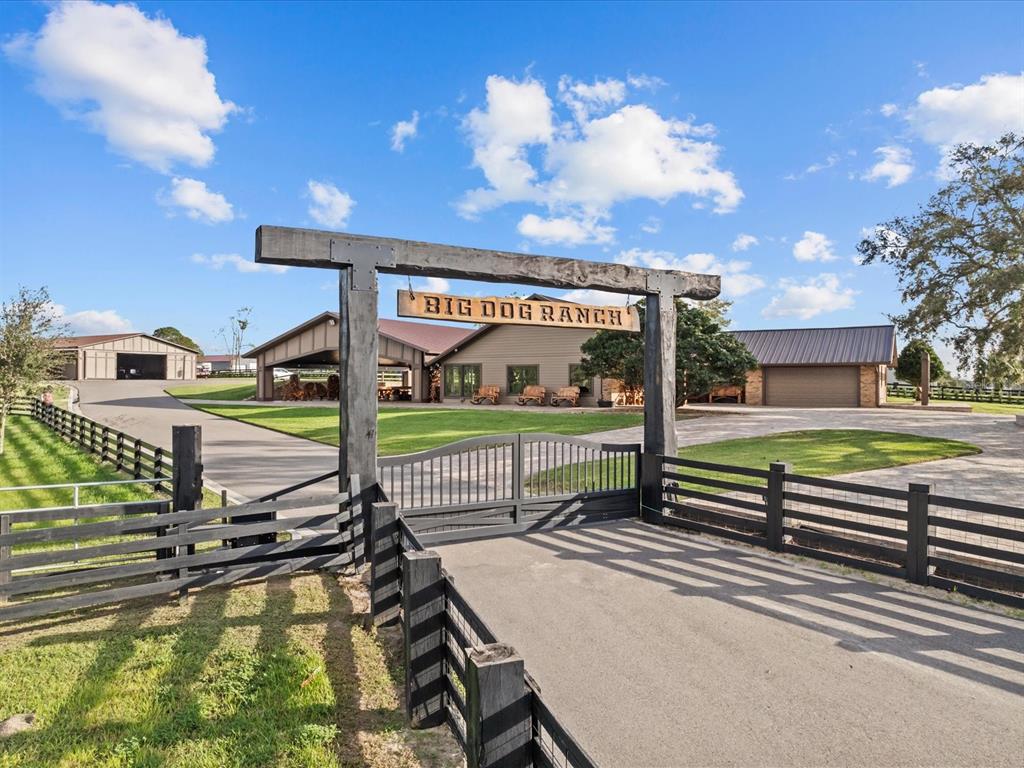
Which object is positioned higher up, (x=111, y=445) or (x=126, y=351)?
(x=126, y=351)

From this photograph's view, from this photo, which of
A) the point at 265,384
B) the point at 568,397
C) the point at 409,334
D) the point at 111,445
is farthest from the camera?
the point at 265,384

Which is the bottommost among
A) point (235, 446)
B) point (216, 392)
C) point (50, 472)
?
point (50, 472)

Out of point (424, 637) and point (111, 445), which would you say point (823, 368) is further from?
point (424, 637)

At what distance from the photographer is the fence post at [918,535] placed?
19.4 ft

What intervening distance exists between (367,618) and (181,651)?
4.73 feet

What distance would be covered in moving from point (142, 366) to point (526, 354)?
49.7 metres

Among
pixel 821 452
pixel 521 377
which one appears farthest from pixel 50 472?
pixel 521 377

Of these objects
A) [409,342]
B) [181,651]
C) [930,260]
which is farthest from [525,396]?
[181,651]

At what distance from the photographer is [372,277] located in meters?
6.65

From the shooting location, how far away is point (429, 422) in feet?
78.1

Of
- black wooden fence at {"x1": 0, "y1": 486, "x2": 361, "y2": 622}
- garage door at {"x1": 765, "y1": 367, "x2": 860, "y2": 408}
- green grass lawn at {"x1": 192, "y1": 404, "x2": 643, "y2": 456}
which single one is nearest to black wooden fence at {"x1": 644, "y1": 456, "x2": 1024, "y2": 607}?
black wooden fence at {"x1": 0, "y1": 486, "x2": 361, "y2": 622}

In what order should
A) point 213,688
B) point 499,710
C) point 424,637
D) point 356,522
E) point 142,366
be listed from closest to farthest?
point 499,710
point 424,637
point 213,688
point 356,522
point 142,366

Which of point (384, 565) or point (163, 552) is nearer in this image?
point (384, 565)

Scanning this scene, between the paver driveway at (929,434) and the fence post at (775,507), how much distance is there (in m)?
3.21
